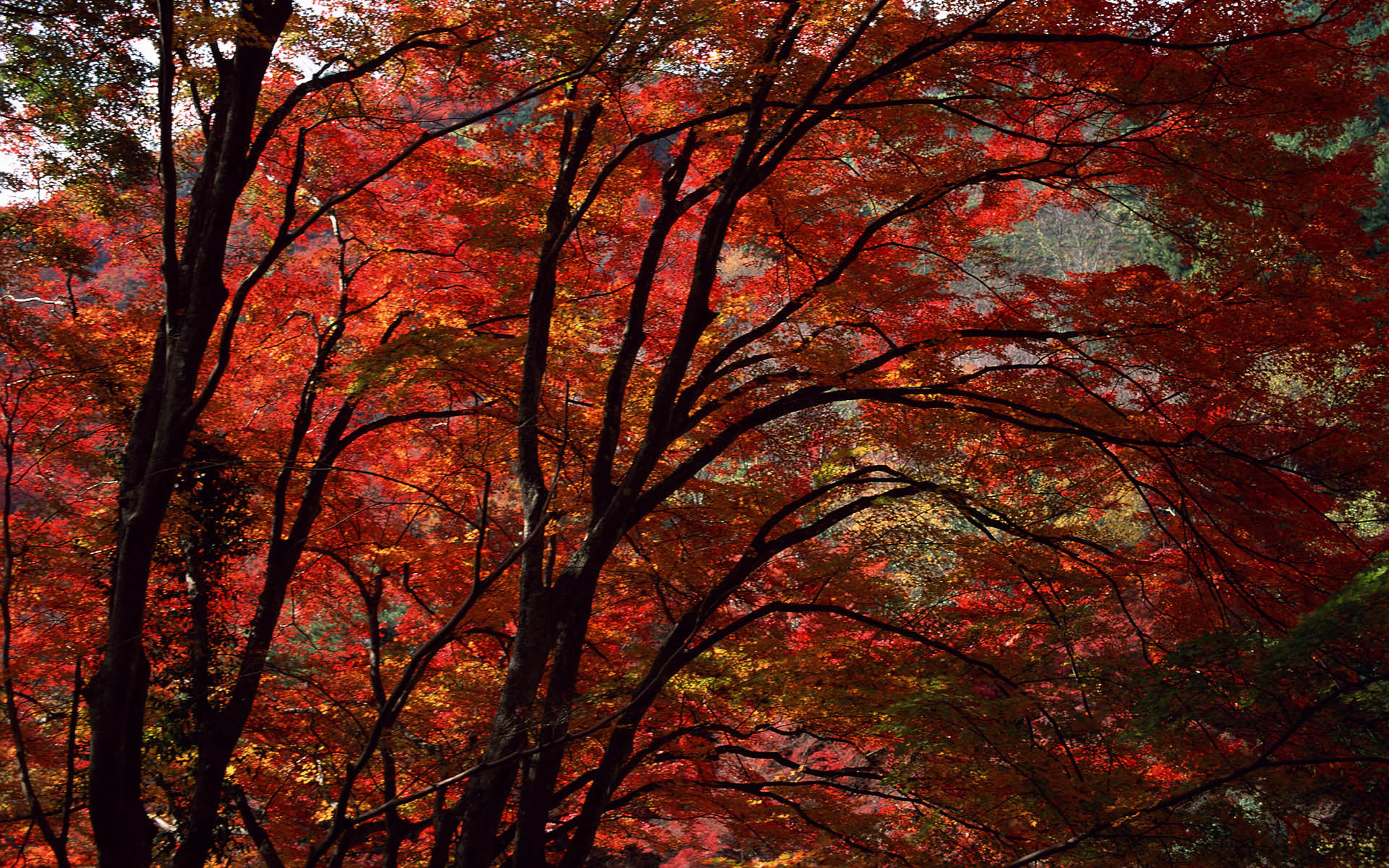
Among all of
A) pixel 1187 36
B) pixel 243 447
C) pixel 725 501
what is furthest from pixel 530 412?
pixel 1187 36

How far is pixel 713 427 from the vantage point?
6.28 metres

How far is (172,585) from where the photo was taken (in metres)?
6.72

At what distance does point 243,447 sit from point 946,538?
5.85 metres

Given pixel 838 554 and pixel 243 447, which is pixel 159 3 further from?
→ pixel 838 554

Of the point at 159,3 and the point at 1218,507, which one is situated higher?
the point at 1218,507

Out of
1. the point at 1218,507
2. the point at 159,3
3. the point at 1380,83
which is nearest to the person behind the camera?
the point at 159,3

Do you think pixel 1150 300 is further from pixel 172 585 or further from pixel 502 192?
pixel 172 585

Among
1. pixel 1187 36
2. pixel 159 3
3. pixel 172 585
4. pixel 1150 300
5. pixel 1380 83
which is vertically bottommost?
pixel 172 585

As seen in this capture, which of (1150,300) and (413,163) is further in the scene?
(413,163)

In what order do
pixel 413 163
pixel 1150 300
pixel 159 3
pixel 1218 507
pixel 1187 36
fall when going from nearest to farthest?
pixel 159 3, pixel 1187 36, pixel 1150 300, pixel 1218 507, pixel 413 163

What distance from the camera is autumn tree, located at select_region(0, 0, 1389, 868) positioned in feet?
13.4

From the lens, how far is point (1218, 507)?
6.70 metres

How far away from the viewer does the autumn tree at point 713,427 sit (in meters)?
4.10

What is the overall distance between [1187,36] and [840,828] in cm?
565
